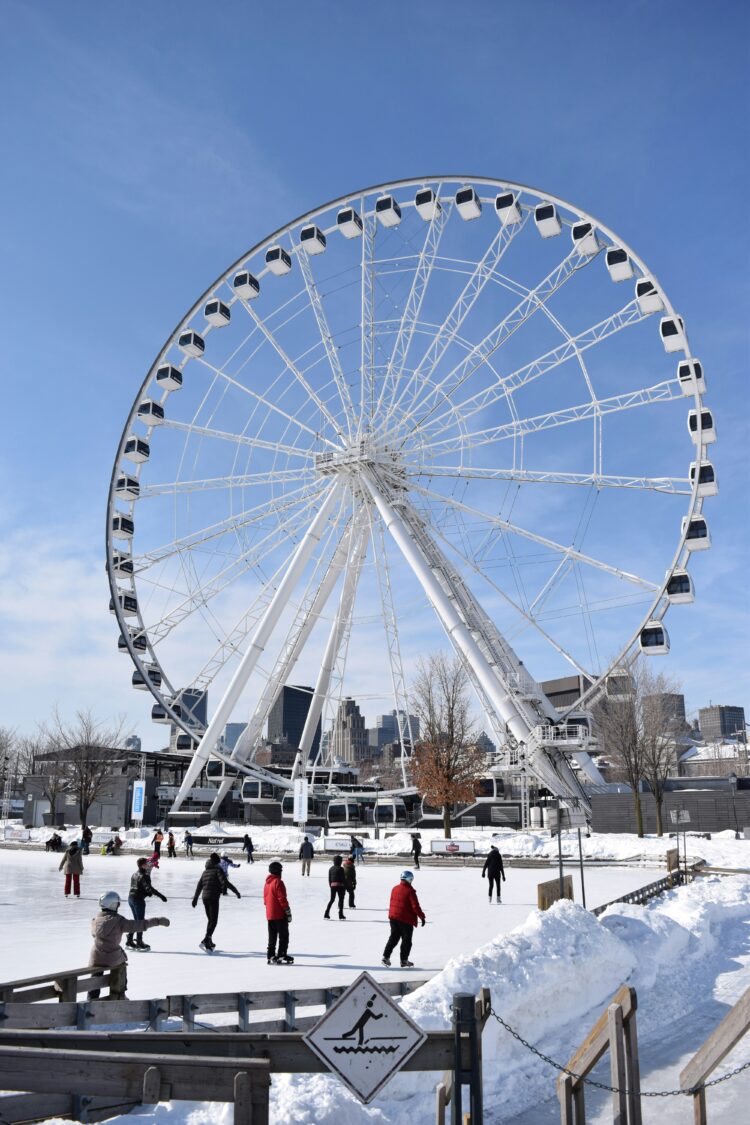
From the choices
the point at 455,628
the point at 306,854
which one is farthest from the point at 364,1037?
the point at 455,628

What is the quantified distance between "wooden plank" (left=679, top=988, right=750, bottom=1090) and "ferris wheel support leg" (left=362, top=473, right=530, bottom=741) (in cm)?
3084

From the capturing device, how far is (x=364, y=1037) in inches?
215

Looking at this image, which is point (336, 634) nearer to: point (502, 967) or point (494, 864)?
point (494, 864)

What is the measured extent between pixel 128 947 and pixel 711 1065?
11893 millimetres

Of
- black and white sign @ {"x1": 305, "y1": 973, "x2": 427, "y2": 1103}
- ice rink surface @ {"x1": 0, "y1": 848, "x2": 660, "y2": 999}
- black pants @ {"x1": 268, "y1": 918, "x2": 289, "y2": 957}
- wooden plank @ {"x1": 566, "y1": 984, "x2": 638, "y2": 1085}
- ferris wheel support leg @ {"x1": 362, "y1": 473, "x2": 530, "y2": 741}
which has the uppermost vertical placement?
ferris wheel support leg @ {"x1": 362, "y1": 473, "x2": 530, "y2": 741}

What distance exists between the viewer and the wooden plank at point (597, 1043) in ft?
21.5

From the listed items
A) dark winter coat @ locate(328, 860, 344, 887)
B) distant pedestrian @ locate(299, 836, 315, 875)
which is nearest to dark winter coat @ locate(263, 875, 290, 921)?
dark winter coat @ locate(328, 860, 344, 887)

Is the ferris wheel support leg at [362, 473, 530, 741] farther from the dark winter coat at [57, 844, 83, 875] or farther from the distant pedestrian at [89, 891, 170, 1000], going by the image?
the distant pedestrian at [89, 891, 170, 1000]

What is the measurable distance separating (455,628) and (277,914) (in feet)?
81.1

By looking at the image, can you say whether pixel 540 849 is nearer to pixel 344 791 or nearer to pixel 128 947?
pixel 344 791

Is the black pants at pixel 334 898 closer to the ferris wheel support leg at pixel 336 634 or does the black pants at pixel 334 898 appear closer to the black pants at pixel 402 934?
the black pants at pixel 402 934

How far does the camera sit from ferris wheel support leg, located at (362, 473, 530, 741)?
37.5 meters

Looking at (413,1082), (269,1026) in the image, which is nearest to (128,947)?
(269,1026)

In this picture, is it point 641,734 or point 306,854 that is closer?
point 306,854
